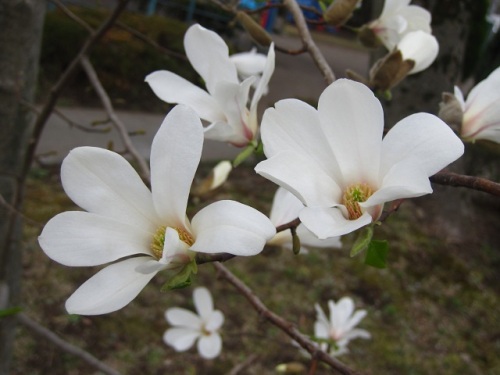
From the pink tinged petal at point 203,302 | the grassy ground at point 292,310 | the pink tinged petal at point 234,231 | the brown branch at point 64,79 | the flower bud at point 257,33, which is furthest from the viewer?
the grassy ground at point 292,310

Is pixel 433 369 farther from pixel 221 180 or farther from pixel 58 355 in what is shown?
pixel 221 180

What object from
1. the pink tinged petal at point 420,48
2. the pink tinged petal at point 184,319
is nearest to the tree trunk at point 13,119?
the pink tinged petal at point 184,319

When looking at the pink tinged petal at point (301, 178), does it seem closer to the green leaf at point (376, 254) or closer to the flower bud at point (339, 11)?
the green leaf at point (376, 254)

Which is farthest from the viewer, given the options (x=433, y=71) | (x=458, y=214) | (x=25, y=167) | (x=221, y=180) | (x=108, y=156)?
(x=458, y=214)

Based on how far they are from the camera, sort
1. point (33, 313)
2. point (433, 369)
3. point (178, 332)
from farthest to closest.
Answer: point (433, 369), point (33, 313), point (178, 332)

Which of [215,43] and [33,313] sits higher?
[215,43]

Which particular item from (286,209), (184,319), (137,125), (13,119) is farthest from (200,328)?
(137,125)

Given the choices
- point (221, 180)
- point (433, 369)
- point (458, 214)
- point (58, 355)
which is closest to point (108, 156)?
point (221, 180)

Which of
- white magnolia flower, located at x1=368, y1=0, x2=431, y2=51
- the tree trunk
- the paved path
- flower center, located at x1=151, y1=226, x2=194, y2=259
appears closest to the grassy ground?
the paved path
